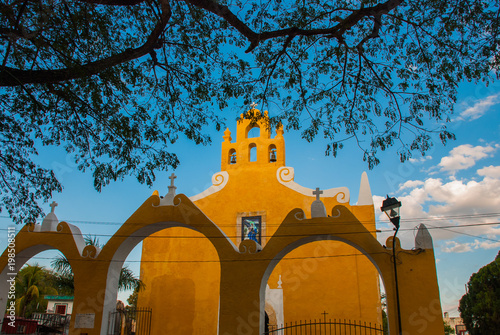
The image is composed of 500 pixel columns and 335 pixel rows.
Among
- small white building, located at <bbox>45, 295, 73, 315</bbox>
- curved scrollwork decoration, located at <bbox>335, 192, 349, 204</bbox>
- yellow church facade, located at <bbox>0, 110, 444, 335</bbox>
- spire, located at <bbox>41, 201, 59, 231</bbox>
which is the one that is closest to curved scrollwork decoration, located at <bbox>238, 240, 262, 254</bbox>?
yellow church facade, located at <bbox>0, 110, 444, 335</bbox>

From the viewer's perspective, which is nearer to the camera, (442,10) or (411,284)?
(442,10)

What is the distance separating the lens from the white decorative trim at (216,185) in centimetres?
1383

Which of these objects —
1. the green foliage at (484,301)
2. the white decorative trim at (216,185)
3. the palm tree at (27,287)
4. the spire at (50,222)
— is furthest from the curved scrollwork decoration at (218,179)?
the green foliage at (484,301)

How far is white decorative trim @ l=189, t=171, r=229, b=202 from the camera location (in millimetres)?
13828

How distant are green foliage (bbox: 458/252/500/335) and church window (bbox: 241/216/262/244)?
484 inches

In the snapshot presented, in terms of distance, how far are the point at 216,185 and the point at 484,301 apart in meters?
14.0

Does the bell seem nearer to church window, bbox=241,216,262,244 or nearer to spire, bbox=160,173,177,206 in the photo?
church window, bbox=241,216,262,244

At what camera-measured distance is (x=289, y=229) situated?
26.3 feet

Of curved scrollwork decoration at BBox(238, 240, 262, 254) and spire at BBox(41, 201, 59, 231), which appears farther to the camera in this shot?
spire at BBox(41, 201, 59, 231)

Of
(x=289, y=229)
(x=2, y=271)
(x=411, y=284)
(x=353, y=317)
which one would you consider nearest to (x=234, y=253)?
(x=289, y=229)

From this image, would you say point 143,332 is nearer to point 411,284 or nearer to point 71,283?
point 71,283

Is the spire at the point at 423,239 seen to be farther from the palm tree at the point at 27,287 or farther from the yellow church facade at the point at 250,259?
the palm tree at the point at 27,287

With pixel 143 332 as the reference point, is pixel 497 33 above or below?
above

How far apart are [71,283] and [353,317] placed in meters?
8.06
